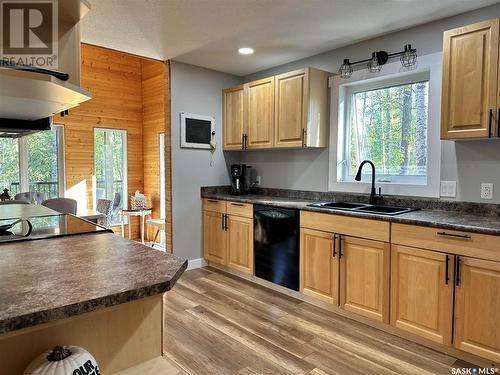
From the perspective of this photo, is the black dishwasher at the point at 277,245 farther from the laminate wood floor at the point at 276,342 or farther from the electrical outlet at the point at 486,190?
the electrical outlet at the point at 486,190

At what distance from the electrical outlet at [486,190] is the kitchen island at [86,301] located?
7.72 feet

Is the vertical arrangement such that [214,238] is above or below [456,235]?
below

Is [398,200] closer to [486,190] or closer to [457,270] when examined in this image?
[486,190]

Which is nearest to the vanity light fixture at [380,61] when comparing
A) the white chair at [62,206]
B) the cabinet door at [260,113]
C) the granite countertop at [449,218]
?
the cabinet door at [260,113]

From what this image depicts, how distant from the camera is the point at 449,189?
2672mm

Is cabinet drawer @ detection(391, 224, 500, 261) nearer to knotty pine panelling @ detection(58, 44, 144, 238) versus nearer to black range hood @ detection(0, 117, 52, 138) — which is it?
black range hood @ detection(0, 117, 52, 138)

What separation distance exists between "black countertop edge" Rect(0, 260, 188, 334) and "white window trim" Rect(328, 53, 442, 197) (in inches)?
96.8

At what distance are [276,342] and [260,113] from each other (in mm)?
2341

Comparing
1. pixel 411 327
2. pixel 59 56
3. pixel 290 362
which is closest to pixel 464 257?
pixel 411 327

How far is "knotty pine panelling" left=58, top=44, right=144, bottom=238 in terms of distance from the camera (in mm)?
5562

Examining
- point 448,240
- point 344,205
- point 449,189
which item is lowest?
point 448,240

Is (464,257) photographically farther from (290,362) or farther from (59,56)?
(59,56)

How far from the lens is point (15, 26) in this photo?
1.31m

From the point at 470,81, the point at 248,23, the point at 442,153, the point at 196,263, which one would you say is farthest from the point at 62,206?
the point at 470,81
